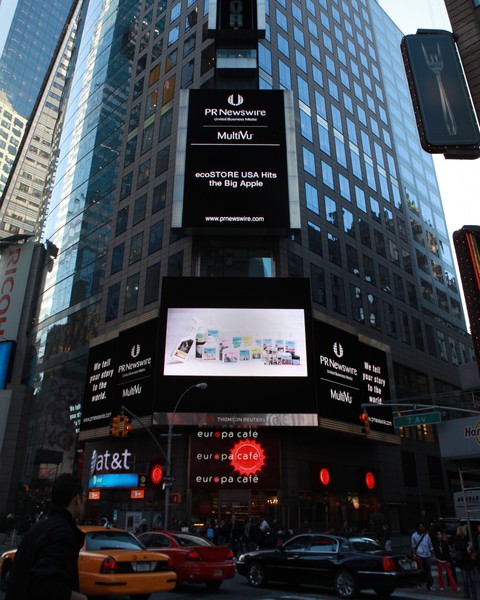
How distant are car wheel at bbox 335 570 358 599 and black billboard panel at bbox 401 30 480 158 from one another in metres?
14.5

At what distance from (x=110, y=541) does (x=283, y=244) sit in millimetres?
32726

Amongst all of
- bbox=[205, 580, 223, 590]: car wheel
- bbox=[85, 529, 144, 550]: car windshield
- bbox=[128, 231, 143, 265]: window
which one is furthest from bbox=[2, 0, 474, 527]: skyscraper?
bbox=[85, 529, 144, 550]: car windshield

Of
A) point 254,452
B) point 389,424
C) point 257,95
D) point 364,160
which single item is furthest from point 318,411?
point 364,160

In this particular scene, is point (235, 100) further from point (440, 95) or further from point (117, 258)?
point (440, 95)

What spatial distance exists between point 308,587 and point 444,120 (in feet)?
55.5

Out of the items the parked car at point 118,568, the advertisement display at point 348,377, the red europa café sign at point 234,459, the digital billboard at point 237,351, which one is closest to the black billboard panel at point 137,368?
the digital billboard at point 237,351

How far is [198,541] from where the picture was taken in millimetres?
14773

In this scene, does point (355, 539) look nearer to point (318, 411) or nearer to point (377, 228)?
point (318, 411)

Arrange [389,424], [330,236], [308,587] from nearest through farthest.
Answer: [308,587] → [389,424] → [330,236]

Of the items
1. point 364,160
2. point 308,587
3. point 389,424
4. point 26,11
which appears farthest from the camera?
point 26,11

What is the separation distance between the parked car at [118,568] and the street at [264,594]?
6.53 ft

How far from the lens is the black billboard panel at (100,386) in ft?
136

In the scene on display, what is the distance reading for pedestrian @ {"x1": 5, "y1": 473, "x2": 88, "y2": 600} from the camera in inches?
133

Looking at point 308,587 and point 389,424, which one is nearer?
point 308,587
